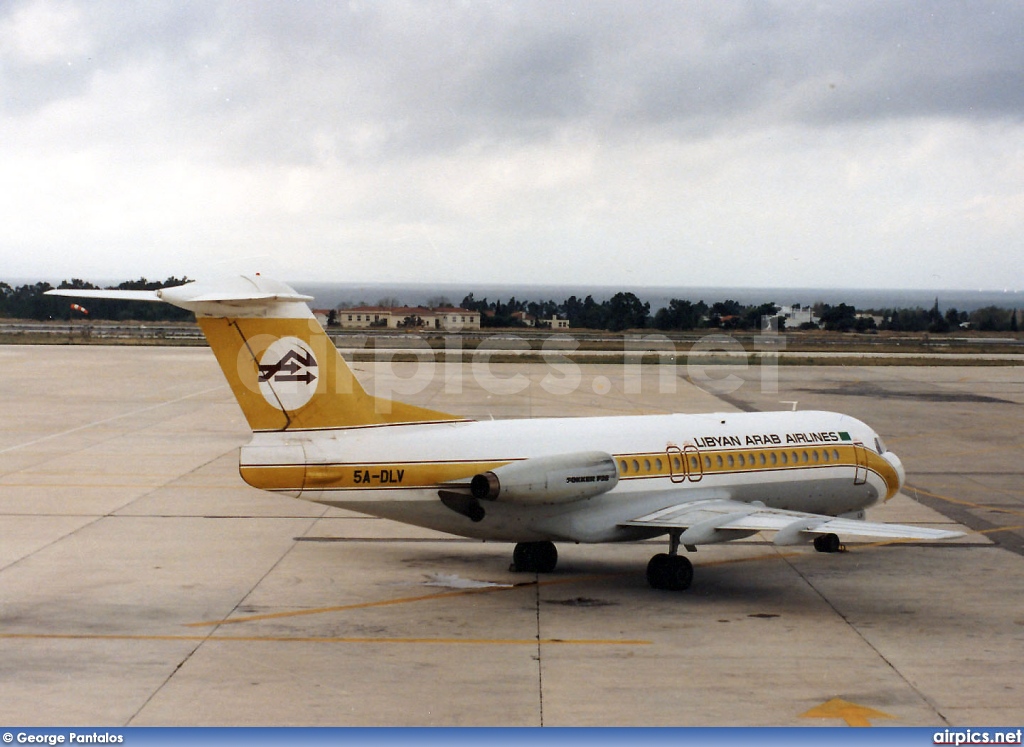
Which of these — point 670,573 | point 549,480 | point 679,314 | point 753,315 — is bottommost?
point 670,573

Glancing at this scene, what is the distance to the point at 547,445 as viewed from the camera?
1923cm

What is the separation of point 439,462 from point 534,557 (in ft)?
10.5

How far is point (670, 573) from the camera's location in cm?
1930

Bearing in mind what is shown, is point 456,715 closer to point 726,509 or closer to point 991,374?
point 726,509

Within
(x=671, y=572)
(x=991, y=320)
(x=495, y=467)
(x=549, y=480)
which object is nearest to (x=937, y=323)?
(x=991, y=320)

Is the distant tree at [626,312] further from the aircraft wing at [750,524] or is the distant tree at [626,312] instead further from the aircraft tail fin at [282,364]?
the aircraft tail fin at [282,364]

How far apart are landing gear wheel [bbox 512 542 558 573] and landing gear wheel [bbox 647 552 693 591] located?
2.03 meters

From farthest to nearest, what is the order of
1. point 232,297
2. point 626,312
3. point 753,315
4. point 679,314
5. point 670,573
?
1. point 753,315
2. point 679,314
3. point 626,312
4. point 670,573
5. point 232,297

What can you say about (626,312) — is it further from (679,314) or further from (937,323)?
(937,323)

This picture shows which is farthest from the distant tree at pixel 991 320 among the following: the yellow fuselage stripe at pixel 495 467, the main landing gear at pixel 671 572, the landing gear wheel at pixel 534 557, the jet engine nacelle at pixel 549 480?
the jet engine nacelle at pixel 549 480

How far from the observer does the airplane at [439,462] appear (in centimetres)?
1800

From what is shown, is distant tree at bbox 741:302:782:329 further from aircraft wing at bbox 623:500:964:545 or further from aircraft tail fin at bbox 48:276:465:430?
aircraft tail fin at bbox 48:276:465:430

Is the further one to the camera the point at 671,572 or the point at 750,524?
the point at 671,572

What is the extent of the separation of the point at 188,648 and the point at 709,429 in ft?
34.9
